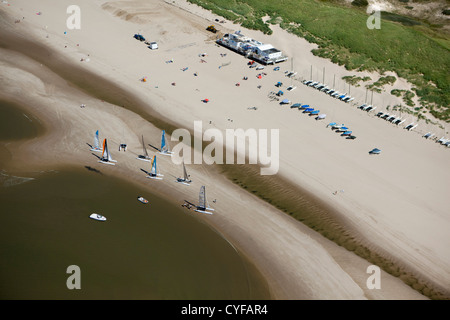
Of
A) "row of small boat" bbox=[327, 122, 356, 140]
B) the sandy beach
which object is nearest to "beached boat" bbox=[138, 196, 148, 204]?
the sandy beach

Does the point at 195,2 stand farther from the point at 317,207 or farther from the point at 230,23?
the point at 317,207

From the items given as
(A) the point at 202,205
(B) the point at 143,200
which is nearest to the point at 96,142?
(B) the point at 143,200

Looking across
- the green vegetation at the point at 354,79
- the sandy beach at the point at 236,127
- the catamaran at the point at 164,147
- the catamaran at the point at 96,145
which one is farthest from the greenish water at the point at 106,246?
the green vegetation at the point at 354,79

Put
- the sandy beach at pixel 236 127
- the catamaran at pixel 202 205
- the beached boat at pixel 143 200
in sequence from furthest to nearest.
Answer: the beached boat at pixel 143 200, the catamaran at pixel 202 205, the sandy beach at pixel 236 127

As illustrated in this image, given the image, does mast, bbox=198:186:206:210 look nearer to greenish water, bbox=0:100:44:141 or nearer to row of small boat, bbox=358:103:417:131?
greenish water, bbox=0:100:44:141

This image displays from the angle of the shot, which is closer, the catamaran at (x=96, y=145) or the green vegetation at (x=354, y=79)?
the catamaran at (x=96, y=145)

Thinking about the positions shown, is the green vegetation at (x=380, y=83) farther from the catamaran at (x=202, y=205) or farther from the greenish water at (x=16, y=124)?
the greenish water at (x=16, y=124)

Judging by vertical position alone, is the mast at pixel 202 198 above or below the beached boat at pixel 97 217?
above
